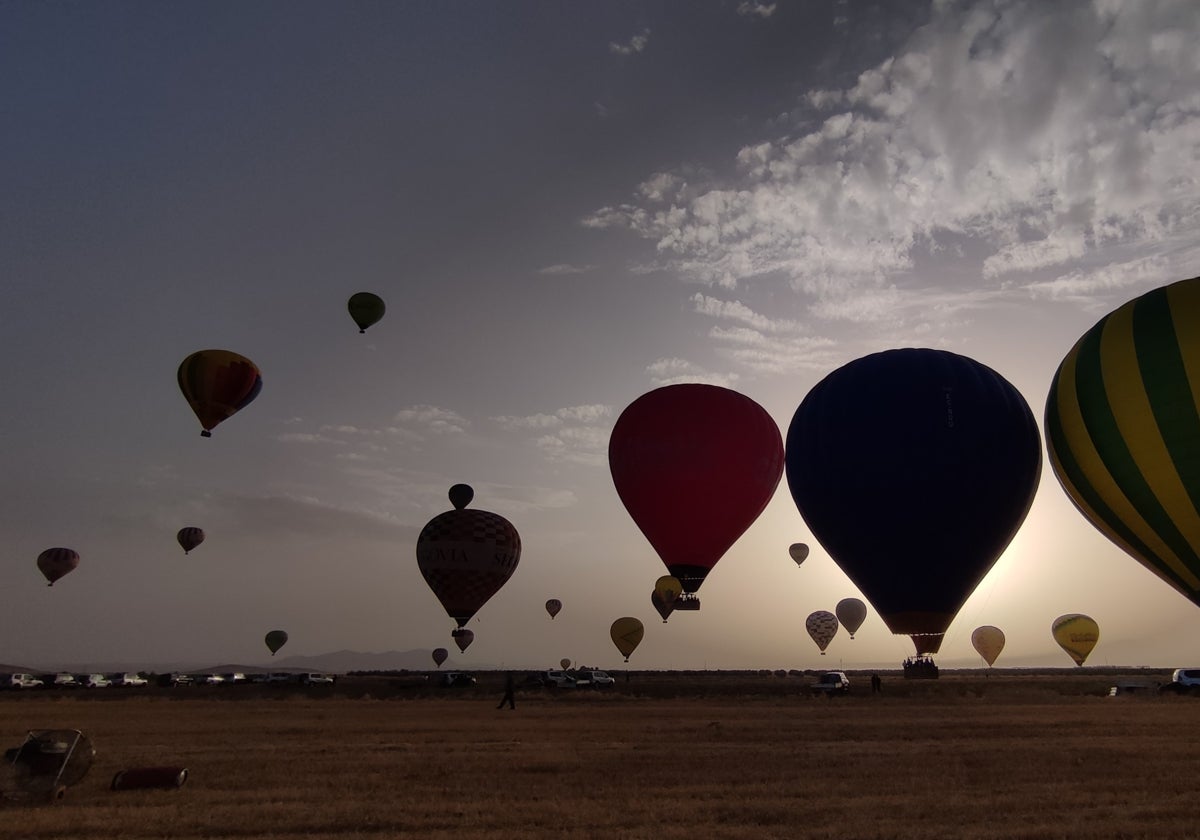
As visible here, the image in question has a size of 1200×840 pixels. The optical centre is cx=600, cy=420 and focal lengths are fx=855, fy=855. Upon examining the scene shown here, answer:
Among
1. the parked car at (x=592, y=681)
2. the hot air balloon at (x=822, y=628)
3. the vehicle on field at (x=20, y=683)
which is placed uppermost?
the hot air balloon at (x=822, y=628)

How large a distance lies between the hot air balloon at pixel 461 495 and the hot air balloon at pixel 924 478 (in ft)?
87.4

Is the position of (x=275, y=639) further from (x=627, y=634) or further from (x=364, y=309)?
(x=364, y=309)

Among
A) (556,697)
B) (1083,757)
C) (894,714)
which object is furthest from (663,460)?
(1083,757)

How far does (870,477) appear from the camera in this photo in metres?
28.2

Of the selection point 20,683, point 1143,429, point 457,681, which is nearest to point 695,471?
point 1143,429

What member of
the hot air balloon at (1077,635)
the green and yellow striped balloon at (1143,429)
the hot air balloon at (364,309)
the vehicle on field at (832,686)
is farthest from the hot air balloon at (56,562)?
the hot air balloon at (1077,635)

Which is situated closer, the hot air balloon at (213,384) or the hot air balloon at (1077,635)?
the hot air balloon at (213,384)

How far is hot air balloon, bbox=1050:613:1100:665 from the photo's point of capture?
61562 mm

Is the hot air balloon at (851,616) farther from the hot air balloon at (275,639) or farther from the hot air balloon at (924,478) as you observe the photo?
the hot air balloon at (275,639)

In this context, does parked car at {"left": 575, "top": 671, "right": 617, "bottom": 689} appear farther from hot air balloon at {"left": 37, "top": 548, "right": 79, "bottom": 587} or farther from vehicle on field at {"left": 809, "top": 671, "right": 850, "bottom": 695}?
hot air balloon at {"left": 37, "top": 548, "right": 79, "bottom": 587}

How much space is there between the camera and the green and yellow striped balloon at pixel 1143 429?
23.6m

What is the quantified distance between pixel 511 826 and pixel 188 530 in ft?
167

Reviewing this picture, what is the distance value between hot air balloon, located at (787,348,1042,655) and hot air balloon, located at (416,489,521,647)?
18.6 meters

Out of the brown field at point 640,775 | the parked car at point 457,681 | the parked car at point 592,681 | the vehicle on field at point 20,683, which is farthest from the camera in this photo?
the vehicle on field at point 20,683
